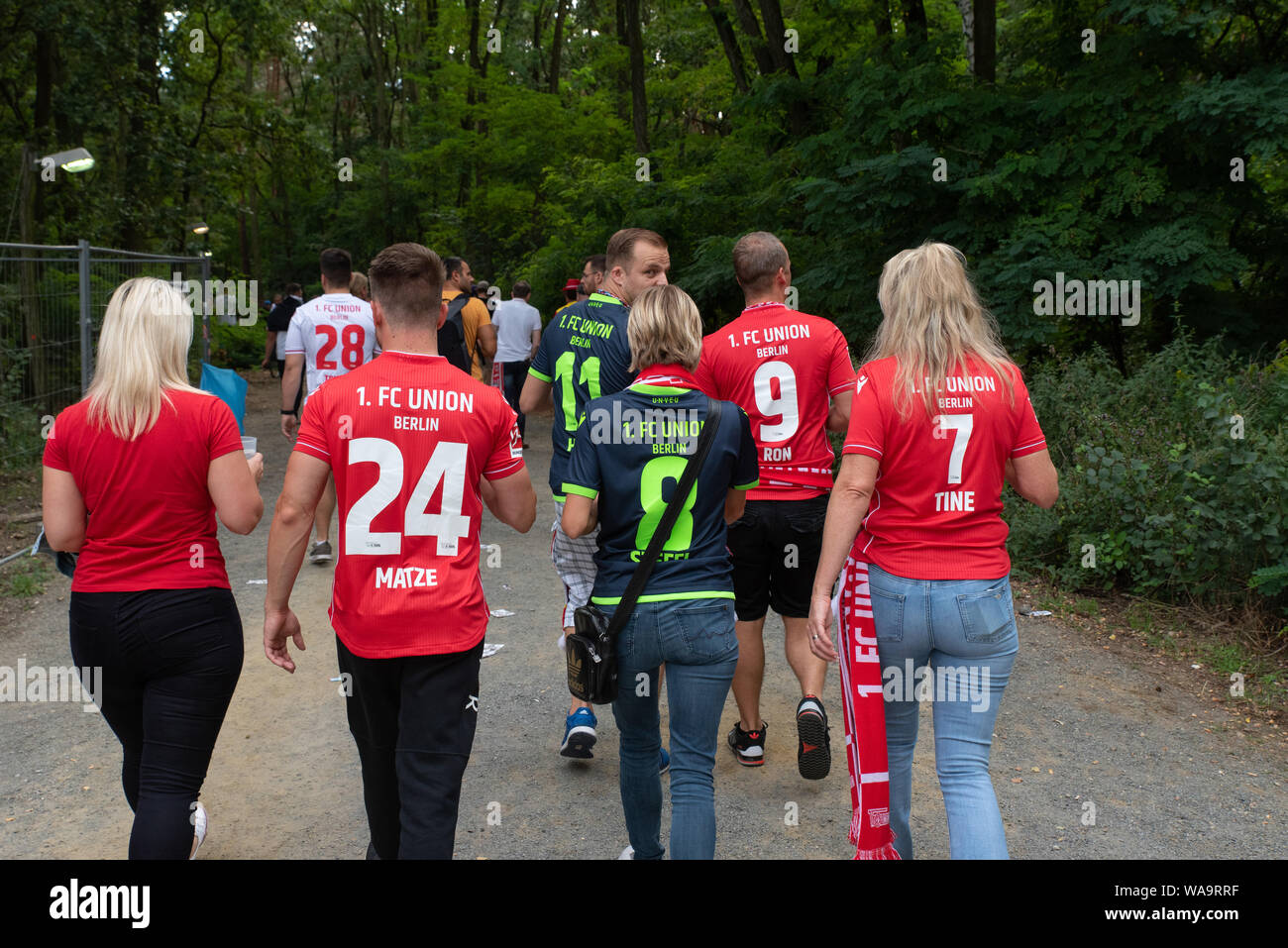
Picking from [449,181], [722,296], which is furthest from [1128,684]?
[449,181]

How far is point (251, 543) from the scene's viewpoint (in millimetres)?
9031

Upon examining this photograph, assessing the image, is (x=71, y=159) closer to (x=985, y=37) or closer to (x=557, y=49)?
(x=985, y=37)

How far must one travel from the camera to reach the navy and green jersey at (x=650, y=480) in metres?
3.28

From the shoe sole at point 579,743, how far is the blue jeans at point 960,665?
1.96m

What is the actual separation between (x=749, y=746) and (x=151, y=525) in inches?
111

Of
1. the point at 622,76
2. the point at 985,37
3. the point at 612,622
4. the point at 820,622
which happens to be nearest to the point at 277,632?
the point at 612,622

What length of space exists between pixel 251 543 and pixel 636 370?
21.3 feet

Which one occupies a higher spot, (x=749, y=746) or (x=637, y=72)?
(x=637, y=72)

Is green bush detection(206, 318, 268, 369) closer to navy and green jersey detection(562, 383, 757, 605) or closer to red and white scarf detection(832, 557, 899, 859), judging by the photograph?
navy and green jersey detection(562, 383, 757, 605)

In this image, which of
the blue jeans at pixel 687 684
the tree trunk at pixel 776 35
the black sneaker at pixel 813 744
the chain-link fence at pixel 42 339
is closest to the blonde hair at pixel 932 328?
the blue jeans at pixel 687 684

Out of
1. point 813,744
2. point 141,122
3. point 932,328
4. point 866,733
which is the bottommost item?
point 813,744

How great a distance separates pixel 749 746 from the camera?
4895 mm

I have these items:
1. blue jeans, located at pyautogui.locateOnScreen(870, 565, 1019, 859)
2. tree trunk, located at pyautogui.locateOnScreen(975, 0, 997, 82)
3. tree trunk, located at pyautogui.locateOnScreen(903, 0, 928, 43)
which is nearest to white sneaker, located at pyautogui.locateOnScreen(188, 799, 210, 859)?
blue jeans, located at pyautogui.locateOnScreen(870, 565, 1019, 859)

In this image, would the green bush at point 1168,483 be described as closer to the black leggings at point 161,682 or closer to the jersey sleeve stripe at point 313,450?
the jersey sleeve stripe at point 313,450
